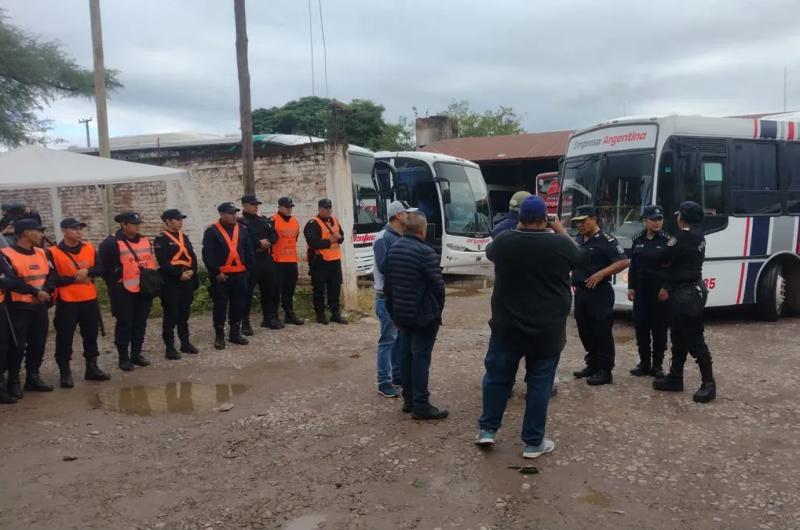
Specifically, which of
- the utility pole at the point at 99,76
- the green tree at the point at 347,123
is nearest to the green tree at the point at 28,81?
the utility pole at the point at 99,76

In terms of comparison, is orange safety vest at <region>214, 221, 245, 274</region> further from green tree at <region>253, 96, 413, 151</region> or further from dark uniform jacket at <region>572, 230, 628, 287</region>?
green tree at <region>253, 96, 413, 151</region>

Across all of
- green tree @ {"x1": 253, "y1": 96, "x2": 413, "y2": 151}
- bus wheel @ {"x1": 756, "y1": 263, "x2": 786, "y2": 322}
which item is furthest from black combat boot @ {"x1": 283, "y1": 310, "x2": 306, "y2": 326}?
green tree @ {"x1": 253, "y1": 96, "x2": 413, "y2": 151}

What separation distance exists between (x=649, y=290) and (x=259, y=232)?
4.83 m

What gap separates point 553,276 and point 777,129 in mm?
6773

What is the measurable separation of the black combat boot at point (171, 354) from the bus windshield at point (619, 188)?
18.3ft

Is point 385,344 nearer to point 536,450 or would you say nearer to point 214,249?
point 536,450

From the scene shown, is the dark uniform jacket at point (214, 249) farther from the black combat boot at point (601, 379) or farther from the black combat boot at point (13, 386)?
the black combat boot at point (601, 379)

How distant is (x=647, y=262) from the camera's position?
6.04m

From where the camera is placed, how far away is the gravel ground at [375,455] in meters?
3.74

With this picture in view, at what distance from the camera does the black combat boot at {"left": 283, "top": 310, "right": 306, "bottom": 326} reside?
9.16 metres

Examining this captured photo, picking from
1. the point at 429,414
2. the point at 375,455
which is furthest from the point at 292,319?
the point at 375,455

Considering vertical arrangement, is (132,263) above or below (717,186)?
below

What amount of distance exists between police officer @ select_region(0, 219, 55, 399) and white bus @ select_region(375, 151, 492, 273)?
8806 mm

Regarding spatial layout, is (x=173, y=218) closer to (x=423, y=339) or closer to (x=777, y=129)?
(x=423, y=339)
